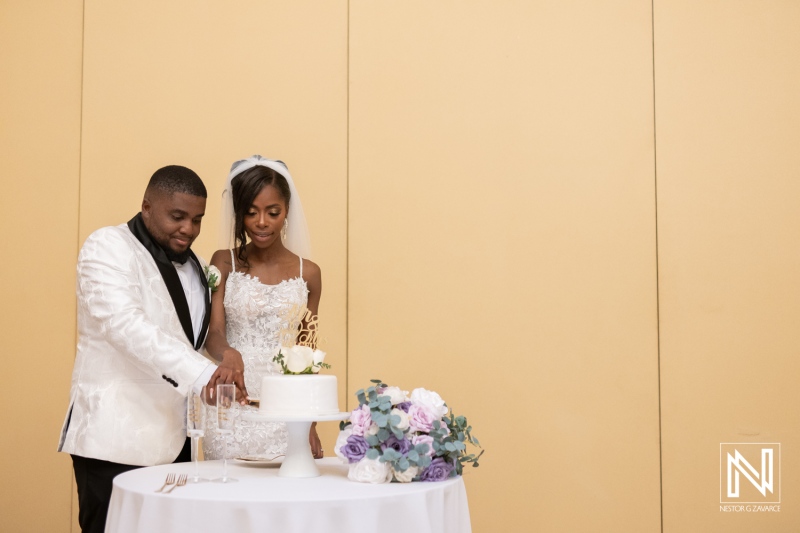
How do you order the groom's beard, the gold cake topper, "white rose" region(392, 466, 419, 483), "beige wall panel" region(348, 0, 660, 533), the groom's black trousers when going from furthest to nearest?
"beige wall panel" region(348, 0, 660, 533) < the gold cake topper < the groom's beard < the groom's black trousers < "white rose" region(392, 466, 419, 483)

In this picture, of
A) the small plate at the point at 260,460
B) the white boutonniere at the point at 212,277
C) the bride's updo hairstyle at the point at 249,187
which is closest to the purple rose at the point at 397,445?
the small plate at the point at 260,460

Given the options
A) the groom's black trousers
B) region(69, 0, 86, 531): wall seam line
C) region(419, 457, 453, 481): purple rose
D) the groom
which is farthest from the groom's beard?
region(69, 0, 86, 531): wall seam line

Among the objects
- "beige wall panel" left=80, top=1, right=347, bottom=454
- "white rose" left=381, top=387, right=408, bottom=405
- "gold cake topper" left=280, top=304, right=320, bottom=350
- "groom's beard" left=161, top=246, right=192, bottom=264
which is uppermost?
"beige wall panel" left=80, top=1, right=347, bottom=454

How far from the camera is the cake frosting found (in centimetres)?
239

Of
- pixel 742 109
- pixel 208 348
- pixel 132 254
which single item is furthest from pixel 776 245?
pixel 132 254

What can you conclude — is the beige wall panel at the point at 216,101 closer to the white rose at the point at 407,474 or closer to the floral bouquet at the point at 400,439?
the floral bouquet at the point at 400,439

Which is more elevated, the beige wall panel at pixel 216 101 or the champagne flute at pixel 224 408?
the beige wall panel at pixel 216 101

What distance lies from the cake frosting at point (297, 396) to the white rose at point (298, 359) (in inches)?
1.9

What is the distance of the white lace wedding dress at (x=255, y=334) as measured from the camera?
3.22 m

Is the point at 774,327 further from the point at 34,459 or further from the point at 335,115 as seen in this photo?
the point at 34,459

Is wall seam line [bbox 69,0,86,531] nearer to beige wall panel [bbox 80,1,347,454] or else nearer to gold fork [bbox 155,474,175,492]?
beige wall panel [bbox 80,1,347,454]

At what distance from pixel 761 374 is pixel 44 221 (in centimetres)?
395

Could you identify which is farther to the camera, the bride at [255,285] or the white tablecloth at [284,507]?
the bride at [255,285]

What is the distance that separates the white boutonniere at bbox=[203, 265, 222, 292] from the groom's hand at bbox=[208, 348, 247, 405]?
2.01ft
